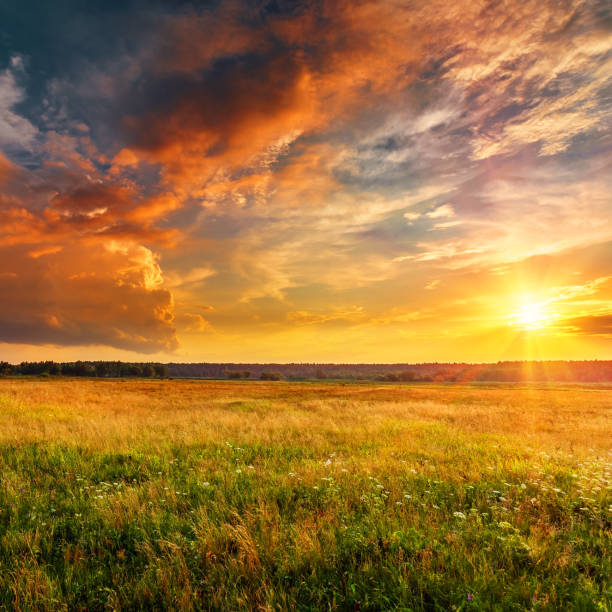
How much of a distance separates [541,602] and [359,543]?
Answer: 194 cm

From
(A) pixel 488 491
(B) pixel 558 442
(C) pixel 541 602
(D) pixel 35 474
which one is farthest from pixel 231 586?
(B) pixel 558 442

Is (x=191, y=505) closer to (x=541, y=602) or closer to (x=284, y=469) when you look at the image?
(x=284, y=469)

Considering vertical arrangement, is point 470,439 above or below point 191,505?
below

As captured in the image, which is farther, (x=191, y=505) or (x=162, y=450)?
(x=162, y=450)

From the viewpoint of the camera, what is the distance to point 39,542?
4750mm

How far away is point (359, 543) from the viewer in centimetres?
450

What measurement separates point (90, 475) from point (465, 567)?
757cm

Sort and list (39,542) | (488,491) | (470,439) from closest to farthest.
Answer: (39,542) → (488,491) → (470,439)

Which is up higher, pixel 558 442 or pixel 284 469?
pixel 284 469

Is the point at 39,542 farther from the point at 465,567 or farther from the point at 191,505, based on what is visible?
the point at 465,567

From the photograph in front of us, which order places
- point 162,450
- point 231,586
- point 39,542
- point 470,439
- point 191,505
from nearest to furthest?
point 231,586, point 39,542, point 191,505, point 162,450, point 470,439

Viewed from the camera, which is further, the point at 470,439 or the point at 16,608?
the point at 470,439

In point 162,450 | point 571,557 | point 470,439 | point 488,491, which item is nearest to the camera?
point 571,557

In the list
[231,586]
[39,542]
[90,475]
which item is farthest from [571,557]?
[90,475]
